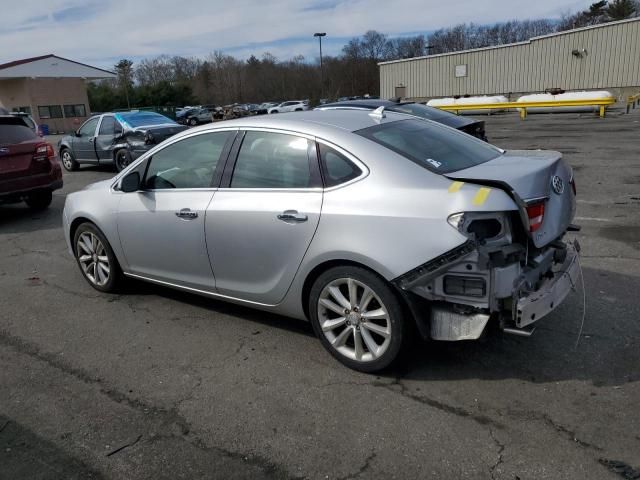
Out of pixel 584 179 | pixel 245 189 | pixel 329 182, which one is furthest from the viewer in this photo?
pixel 584 179

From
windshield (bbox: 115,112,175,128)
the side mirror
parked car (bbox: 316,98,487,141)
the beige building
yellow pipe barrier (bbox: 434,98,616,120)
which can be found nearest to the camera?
the side mirror

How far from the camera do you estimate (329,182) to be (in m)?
3.54

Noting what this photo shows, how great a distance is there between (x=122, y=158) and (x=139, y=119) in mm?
1111

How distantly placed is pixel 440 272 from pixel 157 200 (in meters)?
2.56

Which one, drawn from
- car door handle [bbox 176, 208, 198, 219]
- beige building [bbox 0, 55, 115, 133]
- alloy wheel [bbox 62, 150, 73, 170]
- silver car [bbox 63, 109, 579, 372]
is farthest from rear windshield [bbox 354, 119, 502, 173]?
beige building [bbox 0, 55, 115, 133]

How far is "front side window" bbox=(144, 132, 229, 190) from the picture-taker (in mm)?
4234

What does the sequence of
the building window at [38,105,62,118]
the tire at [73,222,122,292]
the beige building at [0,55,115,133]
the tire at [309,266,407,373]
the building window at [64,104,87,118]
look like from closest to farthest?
the tire at [309,266,407,373] < the tire at [73,222,122,292] < the beige building at [0,55,115,133] < the building window at [38,105,62,118] < the building window at [64,104,87,118]

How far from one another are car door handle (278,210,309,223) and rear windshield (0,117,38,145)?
23.6 feet

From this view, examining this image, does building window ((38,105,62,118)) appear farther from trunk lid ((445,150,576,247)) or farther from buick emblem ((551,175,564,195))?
buick emblem ((551,175,564,195))

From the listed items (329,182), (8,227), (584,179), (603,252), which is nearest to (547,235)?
(329,182)

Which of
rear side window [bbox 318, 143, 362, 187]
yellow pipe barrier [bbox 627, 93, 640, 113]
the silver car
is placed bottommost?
yellow pipe barrier [bbox 627, 93, 640, 113]

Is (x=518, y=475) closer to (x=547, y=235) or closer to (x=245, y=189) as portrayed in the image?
(x=547, y=235)

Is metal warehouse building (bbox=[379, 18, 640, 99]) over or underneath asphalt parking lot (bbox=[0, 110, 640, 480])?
over

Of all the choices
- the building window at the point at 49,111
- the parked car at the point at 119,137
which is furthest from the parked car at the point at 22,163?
the building window at the point at 49,111
